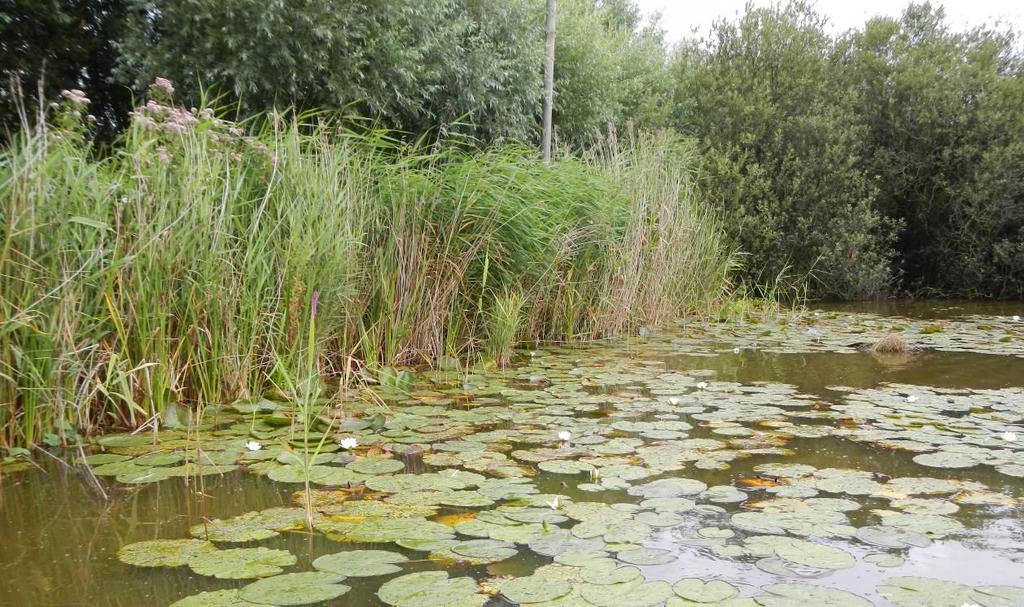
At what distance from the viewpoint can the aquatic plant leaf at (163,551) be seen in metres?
1.76

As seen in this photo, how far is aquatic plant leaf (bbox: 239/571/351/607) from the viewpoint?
1.57 metres

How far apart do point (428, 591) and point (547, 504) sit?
2.04 ft

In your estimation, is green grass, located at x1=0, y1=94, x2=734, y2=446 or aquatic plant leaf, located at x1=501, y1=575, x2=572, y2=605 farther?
green grass, located at x1=0, y1=94, x2=734, y2=446

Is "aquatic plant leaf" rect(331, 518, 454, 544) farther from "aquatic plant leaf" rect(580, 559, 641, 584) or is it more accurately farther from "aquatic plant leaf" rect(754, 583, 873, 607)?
"aquatic plant leaf" rect(754, 583, 873, 607)

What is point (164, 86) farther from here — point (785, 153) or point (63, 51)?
point (785, 153)

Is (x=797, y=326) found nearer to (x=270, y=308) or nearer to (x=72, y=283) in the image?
(x=270, y=308)

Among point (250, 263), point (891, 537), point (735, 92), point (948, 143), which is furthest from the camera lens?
point (948, 143)

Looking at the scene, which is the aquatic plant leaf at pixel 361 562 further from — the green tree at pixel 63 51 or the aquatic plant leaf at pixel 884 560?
the green tree at pixel 63 51

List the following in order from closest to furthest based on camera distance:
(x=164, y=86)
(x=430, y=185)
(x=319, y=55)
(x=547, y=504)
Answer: (x=547, y=504) < (x=164, y=86) < (x=430, y=185) < (x=319, y=55)

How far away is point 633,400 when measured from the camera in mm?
3645

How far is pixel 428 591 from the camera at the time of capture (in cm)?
162

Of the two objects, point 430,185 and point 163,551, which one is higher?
point 430,185

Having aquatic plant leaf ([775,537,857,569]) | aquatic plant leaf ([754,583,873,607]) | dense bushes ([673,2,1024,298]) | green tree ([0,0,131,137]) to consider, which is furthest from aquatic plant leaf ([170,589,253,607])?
dense bushes ([673,2,1024,298])

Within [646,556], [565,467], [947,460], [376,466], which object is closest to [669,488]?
[565,467]
